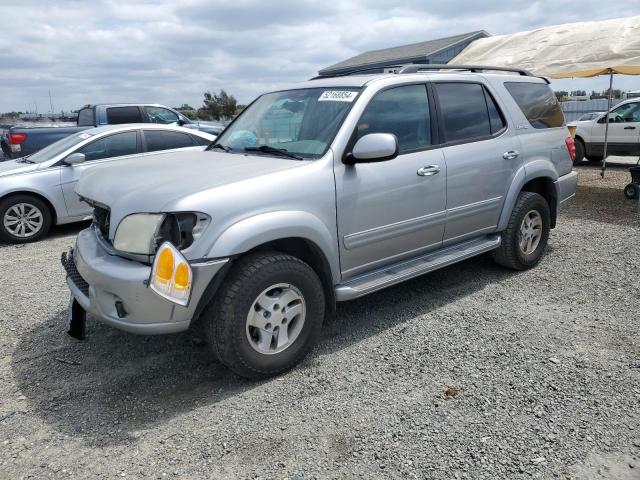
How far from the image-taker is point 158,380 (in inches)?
133

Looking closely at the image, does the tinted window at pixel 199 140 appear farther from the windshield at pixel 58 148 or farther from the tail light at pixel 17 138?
the tail light at pixel 17 138

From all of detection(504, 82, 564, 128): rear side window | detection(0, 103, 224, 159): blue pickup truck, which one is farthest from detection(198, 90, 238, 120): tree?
detection(504, 82, 564, 128): rear side window

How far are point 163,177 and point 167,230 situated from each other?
0.52 meters

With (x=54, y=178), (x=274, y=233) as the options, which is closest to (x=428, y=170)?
(x=274, y=233)

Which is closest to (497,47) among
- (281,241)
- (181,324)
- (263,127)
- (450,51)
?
(263,127)

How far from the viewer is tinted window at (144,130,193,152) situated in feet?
26.1

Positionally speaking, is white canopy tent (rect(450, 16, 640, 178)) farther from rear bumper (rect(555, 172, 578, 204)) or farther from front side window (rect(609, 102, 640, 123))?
rear bumper (rect(555, 172, 578, 204))

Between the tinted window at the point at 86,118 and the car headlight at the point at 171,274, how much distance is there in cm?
1007

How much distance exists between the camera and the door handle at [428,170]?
395 cm

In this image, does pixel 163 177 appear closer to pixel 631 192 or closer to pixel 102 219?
pixel 102 219

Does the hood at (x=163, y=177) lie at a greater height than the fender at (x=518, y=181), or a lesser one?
greater

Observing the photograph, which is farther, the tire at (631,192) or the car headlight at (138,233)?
the tire at (631,192)

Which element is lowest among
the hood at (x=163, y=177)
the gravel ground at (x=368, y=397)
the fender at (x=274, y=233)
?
the gravel ground at (x=368, y=397)

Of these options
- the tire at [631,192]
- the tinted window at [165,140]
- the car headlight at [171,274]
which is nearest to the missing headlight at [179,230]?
the car headlight at [171,274]
